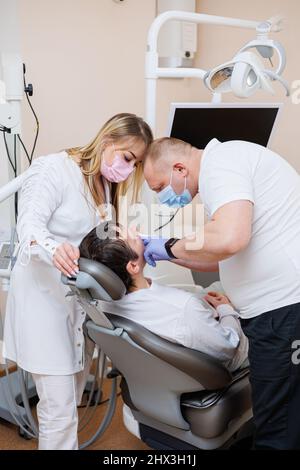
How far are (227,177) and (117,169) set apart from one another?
47cm

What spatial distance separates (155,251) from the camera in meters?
1.39

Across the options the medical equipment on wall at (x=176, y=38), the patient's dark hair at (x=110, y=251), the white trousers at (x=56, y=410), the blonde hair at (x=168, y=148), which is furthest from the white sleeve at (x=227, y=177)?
the medical equipment on wall at (x=176, y=38)

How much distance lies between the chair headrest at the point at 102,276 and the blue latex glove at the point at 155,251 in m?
0.13

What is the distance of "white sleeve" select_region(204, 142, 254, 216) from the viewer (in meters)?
1.22

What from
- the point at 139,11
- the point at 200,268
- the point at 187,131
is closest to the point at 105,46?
the point at 139,11

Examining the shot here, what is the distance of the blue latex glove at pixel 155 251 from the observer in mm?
1375

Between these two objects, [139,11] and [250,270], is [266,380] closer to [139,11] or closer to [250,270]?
[250,270]

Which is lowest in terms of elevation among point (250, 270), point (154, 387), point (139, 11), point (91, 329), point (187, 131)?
point (154, 387)

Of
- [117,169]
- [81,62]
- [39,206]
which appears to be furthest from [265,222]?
[81,62]

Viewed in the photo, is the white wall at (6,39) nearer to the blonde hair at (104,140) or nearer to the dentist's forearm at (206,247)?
the blonde hair at (104,140)

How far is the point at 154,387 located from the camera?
1490 mm

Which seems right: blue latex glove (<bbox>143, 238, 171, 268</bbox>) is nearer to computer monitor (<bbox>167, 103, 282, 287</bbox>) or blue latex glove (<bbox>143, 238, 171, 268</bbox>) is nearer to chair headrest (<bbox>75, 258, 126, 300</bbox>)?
chair headrest (<bbox>75, 258, 126, 300</bbox>)

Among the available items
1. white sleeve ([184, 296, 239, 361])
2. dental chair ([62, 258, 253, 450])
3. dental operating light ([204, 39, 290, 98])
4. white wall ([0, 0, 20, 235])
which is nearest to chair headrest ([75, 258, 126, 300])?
dental chair ([62, 258, 253, 450])

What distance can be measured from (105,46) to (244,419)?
75.3 inches
